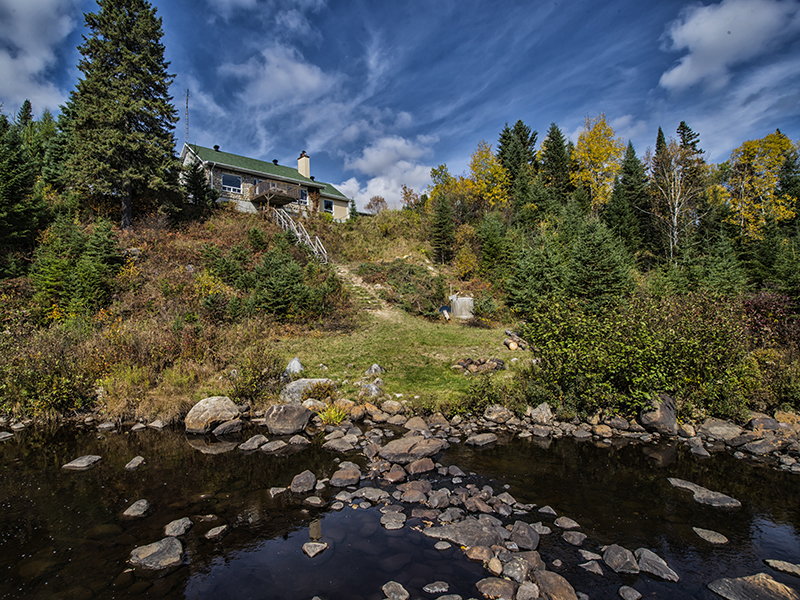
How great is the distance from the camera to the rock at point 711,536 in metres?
5.19

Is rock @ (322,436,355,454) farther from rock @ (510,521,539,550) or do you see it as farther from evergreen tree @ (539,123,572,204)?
evergreen tree @ (539,123,572,204)

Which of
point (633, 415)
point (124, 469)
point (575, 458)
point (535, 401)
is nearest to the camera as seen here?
point (124, 469)

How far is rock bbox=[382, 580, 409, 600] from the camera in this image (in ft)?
14.0

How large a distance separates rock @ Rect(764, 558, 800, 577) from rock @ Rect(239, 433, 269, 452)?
8.71 metres

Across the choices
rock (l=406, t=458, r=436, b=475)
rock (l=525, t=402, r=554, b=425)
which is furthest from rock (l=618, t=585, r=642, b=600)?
rock (l=525, t=402, r=554, b=425)

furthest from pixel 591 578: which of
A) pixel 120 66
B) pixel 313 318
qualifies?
pixel 120 66

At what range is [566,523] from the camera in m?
5.53

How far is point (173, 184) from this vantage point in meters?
24.5

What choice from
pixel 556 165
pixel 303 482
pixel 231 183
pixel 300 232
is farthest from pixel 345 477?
pixel 556 165

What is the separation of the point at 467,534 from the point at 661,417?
21.6 ft

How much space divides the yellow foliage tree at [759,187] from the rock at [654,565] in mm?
34627

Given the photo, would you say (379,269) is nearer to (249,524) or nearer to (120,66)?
(120,66)

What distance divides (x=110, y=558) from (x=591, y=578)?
19.9 feet

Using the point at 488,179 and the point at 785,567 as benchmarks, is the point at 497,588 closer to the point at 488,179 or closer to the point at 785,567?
the point at 785,567
